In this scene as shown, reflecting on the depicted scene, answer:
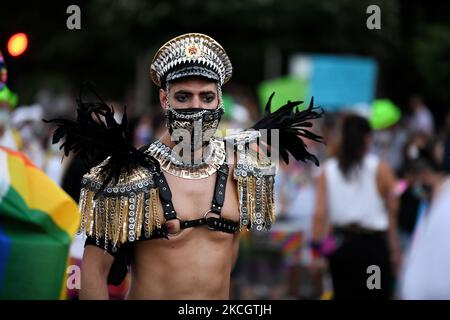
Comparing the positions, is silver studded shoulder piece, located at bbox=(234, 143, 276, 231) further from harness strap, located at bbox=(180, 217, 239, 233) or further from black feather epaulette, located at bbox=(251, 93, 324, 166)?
black feather epaulette, located at bbox=(251, 93, 324, 166)

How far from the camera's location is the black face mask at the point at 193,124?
180 inches

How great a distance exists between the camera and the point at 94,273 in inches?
181

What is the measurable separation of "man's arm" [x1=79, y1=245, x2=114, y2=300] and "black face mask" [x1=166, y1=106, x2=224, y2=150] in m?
0.66

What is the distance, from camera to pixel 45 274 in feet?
14.3

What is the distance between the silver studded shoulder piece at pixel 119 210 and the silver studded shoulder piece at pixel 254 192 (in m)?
0.44

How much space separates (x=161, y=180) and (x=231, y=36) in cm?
1947

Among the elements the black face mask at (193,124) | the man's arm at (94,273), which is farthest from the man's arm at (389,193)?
the man's arm at (94,273)

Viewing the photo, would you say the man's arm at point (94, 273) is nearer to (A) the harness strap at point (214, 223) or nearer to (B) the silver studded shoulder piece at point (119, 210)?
(B) the silver studded shoulder piece at point (119, 210)

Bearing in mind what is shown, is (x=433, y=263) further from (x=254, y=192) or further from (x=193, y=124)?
(x=193, y=124)

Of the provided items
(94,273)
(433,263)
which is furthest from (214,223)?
(433,263)

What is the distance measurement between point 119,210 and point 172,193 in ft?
0.90

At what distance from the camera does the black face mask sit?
180 inches

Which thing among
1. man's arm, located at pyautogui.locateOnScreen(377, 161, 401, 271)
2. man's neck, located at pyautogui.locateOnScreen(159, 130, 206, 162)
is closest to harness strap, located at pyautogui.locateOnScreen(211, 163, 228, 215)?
man's neck, located at pyautogui.locateOnScreen(159, 130, 206, 162)
